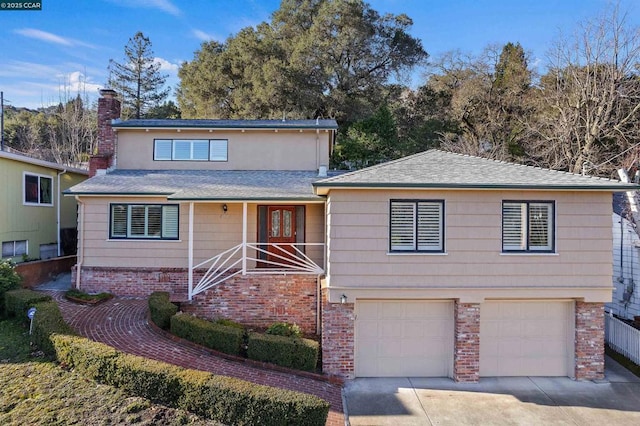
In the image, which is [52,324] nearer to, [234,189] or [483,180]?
[234,189]

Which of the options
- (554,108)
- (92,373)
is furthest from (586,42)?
(92,373)

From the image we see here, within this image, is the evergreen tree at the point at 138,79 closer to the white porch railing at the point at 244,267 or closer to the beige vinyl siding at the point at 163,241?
the beige vinyl siding at the point at 163,241

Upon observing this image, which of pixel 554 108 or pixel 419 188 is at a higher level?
pixel 554 108

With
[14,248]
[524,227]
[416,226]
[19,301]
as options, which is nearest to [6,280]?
[19,301]

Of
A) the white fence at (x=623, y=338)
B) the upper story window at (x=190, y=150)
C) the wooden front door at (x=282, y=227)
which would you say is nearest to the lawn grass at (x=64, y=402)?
the wooden front door at (x=282, y=227)

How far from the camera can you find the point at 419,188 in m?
8.23

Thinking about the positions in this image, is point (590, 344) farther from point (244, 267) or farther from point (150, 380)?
point (150, 380)

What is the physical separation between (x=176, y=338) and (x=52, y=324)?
2.38 meters

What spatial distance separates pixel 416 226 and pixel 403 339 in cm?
269

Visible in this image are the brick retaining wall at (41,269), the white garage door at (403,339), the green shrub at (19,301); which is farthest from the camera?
the brick retaining wall at (41,269)

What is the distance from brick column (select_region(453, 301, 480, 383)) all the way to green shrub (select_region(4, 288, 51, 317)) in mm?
9667

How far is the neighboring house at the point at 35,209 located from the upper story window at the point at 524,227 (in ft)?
48.6

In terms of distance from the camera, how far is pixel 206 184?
1159cm

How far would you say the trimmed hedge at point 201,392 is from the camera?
5625 mm
